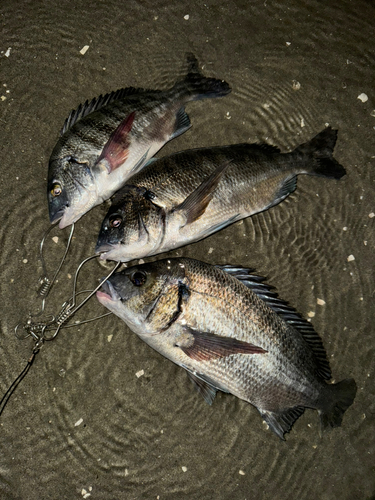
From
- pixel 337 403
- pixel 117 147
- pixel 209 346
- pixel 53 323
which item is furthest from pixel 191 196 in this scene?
pixel 337 403

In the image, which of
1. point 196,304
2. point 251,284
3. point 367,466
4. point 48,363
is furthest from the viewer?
point 367,466

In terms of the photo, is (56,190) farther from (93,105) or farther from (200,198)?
(200,198)

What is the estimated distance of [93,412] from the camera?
2752 millimetres

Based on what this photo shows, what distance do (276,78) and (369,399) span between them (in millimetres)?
2329

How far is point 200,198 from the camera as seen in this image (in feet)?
7.96

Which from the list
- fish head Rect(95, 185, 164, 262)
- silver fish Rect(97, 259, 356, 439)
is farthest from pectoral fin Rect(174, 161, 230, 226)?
silver fish Rect(97, 259, 356, 439)

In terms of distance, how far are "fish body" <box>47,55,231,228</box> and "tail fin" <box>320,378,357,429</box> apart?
186 centimetres

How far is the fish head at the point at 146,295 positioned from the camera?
7.84 ft

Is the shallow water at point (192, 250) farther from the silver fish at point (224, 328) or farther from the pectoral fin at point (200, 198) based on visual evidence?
the pectoral fin at point (200, 198)

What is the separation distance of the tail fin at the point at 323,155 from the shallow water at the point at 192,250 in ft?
0.45

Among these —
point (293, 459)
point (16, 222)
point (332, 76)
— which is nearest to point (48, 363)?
point (16, 222)

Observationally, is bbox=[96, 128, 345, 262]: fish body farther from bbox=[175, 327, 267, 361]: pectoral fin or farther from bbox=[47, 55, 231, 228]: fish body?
bbox=[175, 327, 267, 361]: pectoral fin

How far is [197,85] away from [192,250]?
1.10 m

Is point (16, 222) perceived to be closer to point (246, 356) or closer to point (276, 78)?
point (246, 356)
